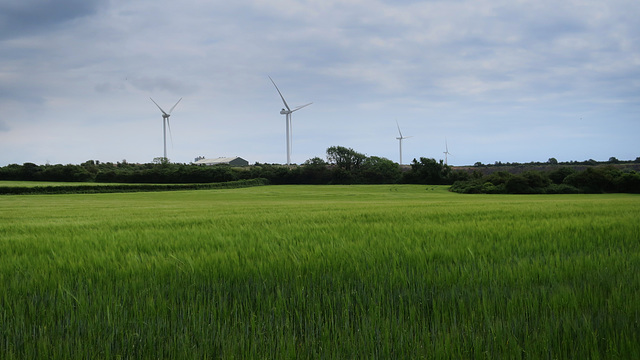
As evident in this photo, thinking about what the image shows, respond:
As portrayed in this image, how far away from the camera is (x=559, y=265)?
4.11 meters

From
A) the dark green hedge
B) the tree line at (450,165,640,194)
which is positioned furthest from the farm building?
the tree line at (450,165,640,194)

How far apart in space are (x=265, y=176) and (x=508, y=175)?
173 feet

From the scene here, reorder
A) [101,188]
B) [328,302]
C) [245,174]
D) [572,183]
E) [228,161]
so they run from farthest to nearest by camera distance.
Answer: [228,161]
[245,174]
[101,188]
[572,183]
[328,302]

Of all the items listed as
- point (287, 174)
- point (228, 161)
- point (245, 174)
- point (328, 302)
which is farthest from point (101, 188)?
point (228, 161)

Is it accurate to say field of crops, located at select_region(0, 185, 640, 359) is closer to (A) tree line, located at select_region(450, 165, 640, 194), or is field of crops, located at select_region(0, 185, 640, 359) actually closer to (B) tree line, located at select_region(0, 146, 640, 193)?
(A) tree line, located at select_region(450, 165, 640, 194)

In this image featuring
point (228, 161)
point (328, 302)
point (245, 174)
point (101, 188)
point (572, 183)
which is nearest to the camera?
point (328, 302)

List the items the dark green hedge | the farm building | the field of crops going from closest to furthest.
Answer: the field of crops, the dark green hedge, the farm building

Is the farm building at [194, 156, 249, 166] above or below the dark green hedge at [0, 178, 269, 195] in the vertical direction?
above

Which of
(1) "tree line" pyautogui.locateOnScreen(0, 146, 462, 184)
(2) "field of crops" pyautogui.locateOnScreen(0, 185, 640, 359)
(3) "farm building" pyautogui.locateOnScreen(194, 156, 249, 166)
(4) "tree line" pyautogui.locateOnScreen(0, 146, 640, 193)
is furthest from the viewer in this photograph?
(3) "farm building" pyautogui.locateOnScreen(194, 156, 249, 166)

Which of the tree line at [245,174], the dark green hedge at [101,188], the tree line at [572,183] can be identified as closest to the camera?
the tree line at [572,183]

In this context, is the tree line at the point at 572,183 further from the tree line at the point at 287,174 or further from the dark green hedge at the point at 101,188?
the dark green hedge at the point at 101,188

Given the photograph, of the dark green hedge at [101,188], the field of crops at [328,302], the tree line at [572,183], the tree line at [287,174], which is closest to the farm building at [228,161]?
the tree line at [287,174]

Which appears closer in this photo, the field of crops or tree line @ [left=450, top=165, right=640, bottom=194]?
the field of crops

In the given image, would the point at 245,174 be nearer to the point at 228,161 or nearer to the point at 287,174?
the point at 287,174
